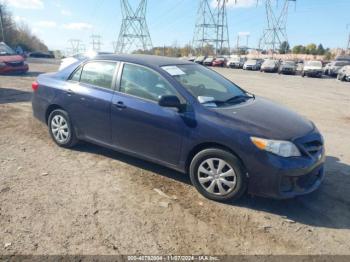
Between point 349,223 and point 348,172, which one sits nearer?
point 349,223

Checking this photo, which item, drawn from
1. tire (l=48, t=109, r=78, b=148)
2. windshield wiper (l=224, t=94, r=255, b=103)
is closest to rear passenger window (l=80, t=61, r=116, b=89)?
tire (l=48, t=109, r=78, b=148)

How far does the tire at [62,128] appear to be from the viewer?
194 inches

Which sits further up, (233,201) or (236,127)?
(236,127)

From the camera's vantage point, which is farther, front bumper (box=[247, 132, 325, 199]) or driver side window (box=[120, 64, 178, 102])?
driver side window (box=[120, 64, 178, 102])

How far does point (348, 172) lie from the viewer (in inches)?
185

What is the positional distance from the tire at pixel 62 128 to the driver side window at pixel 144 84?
126 centimetres

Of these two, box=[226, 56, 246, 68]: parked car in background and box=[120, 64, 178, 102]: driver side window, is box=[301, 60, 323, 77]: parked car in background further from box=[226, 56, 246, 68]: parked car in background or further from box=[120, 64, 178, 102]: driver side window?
box=[120, 64, 178, 102]: driver side window

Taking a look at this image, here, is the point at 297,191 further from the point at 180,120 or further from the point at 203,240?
the point at 180,120

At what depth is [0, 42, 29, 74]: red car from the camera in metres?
14.8

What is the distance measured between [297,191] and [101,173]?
8.40 ft

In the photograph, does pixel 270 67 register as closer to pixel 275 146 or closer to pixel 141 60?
pixel 141 60

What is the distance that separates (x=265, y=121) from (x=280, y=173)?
2.17 ft

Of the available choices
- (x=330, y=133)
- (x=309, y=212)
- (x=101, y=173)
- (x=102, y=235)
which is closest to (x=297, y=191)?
(x=309, y=212)

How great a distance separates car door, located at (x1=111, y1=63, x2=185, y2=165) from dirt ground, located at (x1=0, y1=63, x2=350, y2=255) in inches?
17.5
